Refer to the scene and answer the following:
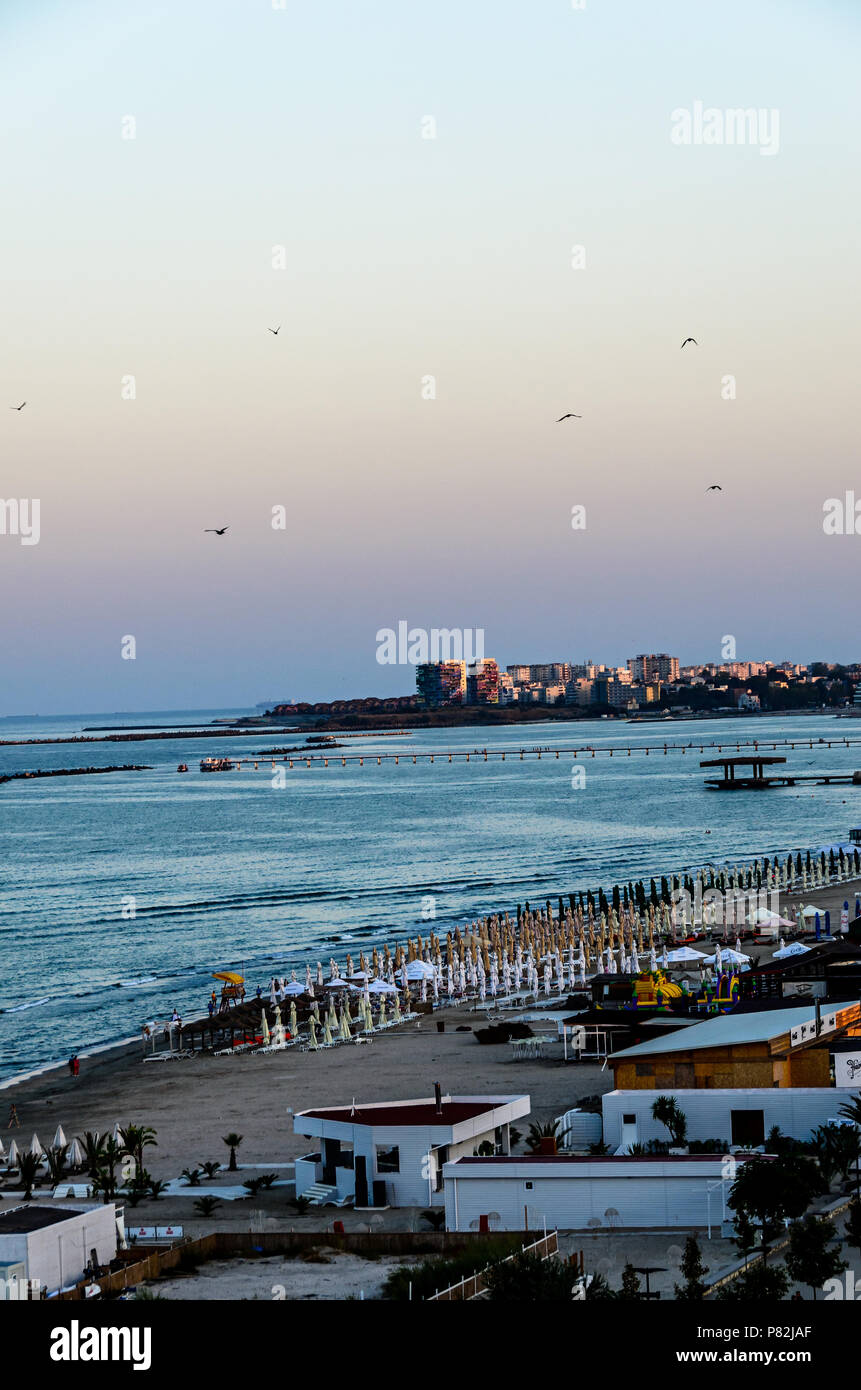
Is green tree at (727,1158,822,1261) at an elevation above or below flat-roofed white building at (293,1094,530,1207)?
above

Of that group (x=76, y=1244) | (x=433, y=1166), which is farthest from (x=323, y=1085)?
(x=76, y=1244)

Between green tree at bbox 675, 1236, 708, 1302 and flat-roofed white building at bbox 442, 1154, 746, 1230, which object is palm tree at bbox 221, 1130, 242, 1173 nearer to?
flat-roofed white building at bbox 442, 1154, 746, 1230

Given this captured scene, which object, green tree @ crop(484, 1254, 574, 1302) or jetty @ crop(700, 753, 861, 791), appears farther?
jetty @ crop(700, 753, 861, 791)

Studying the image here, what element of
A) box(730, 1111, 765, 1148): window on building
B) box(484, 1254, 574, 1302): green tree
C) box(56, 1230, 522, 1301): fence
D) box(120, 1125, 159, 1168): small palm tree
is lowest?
box(120, 1125, 159, 1168): small palm tree

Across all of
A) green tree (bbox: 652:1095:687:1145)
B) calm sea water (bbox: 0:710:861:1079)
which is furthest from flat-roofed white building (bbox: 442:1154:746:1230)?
calm sea water (bbox: 0:710:861:1079)

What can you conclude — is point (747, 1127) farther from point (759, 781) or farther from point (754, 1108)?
point (759, 781)

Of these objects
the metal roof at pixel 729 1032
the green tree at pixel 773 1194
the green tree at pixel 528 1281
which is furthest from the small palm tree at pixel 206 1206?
the green tree at pixel 528 1281

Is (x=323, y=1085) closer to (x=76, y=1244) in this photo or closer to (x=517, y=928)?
(x=76, y=1244)
